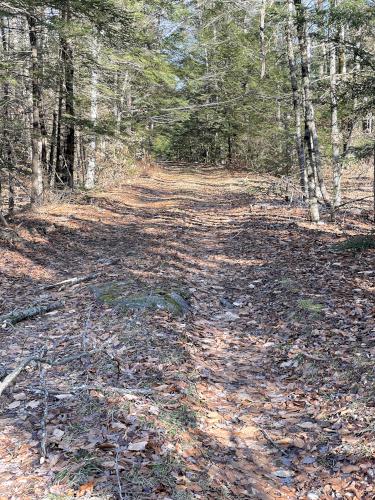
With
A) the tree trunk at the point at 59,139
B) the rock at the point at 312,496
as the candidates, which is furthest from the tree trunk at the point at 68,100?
the rock at the point at 312,496

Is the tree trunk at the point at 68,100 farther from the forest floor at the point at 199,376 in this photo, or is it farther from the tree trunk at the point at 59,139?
the forest floor at the point at 199,376

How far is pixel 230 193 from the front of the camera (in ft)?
75.3

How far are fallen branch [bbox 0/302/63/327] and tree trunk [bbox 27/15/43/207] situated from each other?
6.68 meters

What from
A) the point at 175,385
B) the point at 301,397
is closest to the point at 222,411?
the point at 175,385

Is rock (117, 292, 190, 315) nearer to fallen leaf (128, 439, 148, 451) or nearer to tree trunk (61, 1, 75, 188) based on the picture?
fallen leaf (128, 439, 148, 451)

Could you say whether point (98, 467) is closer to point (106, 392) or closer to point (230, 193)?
point (106, 392)

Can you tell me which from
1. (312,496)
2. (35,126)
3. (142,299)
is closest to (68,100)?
(35,126)

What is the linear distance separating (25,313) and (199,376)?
10.7ft

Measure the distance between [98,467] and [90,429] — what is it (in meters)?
0.55

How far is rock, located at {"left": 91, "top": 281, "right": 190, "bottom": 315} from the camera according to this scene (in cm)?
700

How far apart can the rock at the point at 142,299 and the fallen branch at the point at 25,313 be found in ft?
2.38

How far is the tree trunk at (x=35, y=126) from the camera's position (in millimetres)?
12441

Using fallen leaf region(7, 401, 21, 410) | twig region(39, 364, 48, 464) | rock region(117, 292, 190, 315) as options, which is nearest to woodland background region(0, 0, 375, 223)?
rock region(117, 292, 190, 315)

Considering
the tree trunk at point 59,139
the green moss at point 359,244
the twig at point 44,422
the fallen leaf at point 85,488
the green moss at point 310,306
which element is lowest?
the fallen leaf at point 85,488
